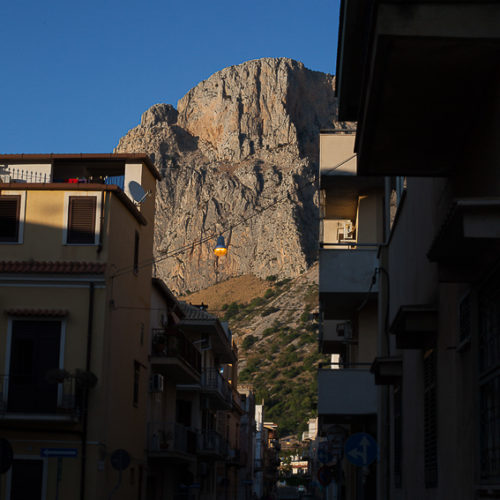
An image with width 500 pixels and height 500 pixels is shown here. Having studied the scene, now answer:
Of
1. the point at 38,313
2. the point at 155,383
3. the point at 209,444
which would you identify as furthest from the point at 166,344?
the point at 209,444

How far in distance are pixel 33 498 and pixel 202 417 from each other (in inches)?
726

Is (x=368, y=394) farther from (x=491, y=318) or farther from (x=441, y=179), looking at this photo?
(x=491, y=318)

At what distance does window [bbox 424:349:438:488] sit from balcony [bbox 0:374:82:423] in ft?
44.6

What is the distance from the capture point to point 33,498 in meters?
21.7

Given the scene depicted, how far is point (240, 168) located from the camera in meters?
159

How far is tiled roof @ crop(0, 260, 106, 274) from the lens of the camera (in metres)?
22.9

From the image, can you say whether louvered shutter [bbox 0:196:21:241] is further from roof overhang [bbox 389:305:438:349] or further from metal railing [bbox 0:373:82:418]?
roof overhang [bbox 389:305:438:349]

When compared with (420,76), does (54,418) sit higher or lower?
lower

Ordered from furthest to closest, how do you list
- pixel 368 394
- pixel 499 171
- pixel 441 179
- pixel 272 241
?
pixel 272 241 → pixel 368 394 → pixel 441 179 → pixel 499 171

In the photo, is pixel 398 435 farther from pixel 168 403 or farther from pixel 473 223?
pixel 168 403

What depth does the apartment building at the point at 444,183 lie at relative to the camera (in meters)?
6.02

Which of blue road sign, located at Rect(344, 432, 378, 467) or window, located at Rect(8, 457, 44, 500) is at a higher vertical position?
blue road sign, located at Rect(344, 432, 378, 467)

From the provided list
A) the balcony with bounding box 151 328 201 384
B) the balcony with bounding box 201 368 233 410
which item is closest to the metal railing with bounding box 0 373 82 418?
the balcony with bounding box 151 328 201 384

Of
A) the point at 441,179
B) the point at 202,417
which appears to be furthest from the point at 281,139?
the point at 441,179
